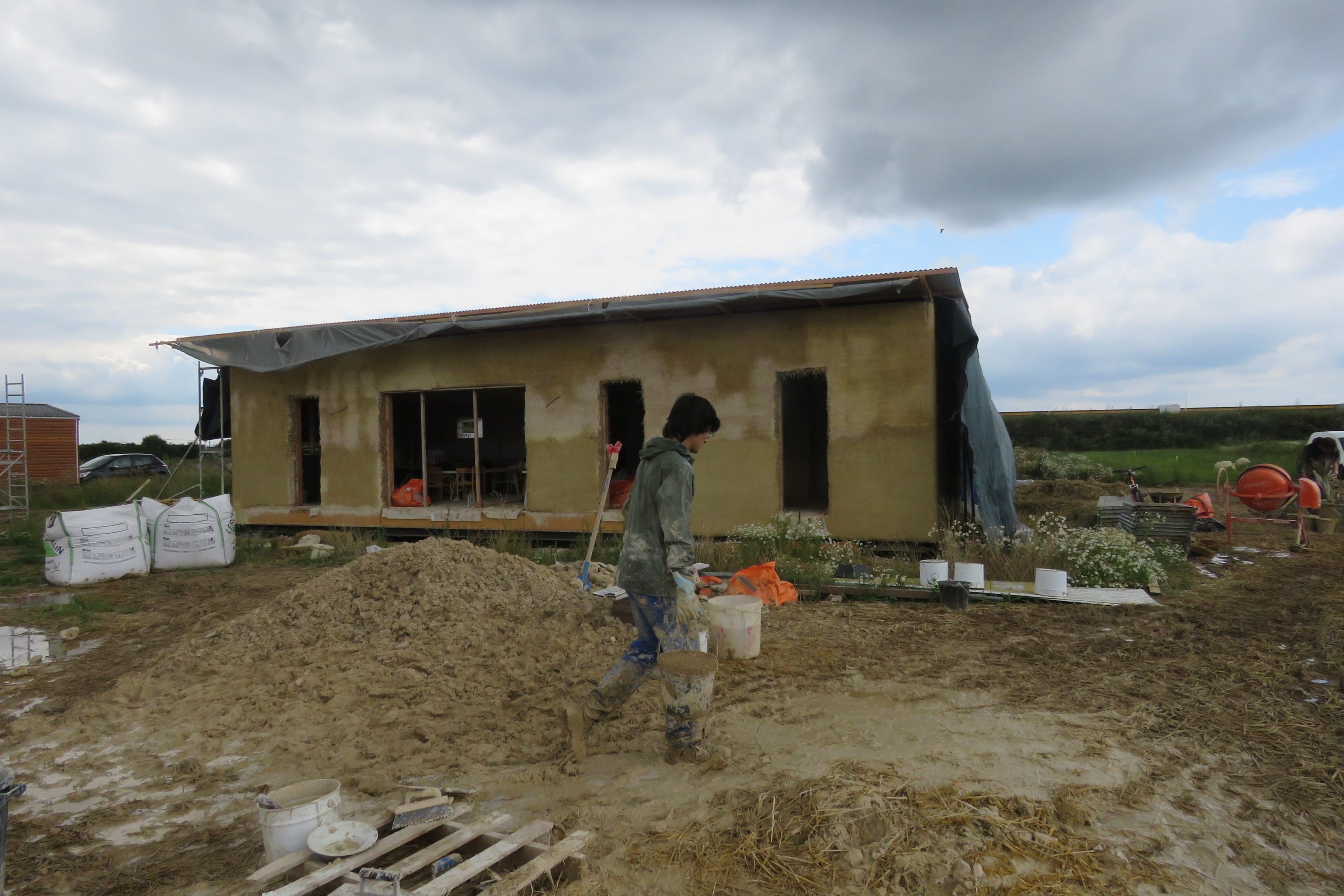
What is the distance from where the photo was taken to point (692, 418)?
370cm

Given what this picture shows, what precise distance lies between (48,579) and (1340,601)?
1353 centimetres

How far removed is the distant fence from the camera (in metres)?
28.6

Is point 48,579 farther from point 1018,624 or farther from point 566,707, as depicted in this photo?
point 1018,624

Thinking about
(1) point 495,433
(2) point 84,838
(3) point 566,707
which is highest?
(1) point 495,433

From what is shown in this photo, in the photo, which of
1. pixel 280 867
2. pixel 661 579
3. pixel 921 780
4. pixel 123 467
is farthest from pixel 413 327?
pixel 123 467

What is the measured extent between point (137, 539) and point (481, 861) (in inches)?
372

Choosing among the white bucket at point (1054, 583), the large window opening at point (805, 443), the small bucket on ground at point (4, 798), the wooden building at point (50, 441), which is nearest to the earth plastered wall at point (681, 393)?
the white bucket at point (1054, 583)

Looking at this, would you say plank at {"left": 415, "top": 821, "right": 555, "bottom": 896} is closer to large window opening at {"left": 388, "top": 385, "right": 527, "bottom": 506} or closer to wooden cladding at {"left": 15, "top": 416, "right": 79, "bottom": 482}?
large window opening at {"left": 388, "top": 385, "right": 527, "bottom": 506}

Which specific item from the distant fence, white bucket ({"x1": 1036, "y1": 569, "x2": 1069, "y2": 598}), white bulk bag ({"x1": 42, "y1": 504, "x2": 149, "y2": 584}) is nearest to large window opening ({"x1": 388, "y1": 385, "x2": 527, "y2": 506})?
white bulk bag ({"x1": 42, "y1": 504, "x2": 149, "y2": 584})

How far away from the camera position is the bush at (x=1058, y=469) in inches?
802

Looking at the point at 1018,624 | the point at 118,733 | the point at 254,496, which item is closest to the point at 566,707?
the point at 118,733

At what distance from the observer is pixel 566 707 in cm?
380

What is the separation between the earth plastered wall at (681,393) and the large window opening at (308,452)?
0.58ft

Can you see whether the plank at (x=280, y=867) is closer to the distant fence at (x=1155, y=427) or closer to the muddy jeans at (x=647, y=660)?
the muddy jeans at (x=647, y=660)
